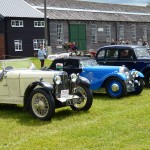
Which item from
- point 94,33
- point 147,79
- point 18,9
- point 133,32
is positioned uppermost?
point 18,9

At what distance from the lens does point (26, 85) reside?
9.38 meters

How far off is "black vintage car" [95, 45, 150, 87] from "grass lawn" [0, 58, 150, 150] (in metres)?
3.84

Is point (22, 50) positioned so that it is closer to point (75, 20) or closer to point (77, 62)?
point (75, 20)

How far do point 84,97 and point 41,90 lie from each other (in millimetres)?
1406

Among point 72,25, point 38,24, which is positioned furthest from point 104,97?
point 72,25

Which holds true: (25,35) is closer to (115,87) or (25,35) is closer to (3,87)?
(115,87)

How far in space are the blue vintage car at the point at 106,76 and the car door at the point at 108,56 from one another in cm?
203

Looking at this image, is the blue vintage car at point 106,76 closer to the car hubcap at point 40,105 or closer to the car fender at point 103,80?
the car fender at point 103,80

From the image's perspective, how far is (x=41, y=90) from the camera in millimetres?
8750

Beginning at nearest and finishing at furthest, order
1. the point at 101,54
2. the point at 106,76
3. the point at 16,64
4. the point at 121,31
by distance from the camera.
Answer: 1. the point at 16,64
2. the point at 106,76
3. the point at 101,54
4. the point at 121,31

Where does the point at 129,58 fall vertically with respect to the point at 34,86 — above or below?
above

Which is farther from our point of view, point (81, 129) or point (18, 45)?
point (18, 45)

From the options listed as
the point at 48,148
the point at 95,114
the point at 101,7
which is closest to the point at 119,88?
the point at 95,114

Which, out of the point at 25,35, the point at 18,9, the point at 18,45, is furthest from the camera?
the point at 18,9
